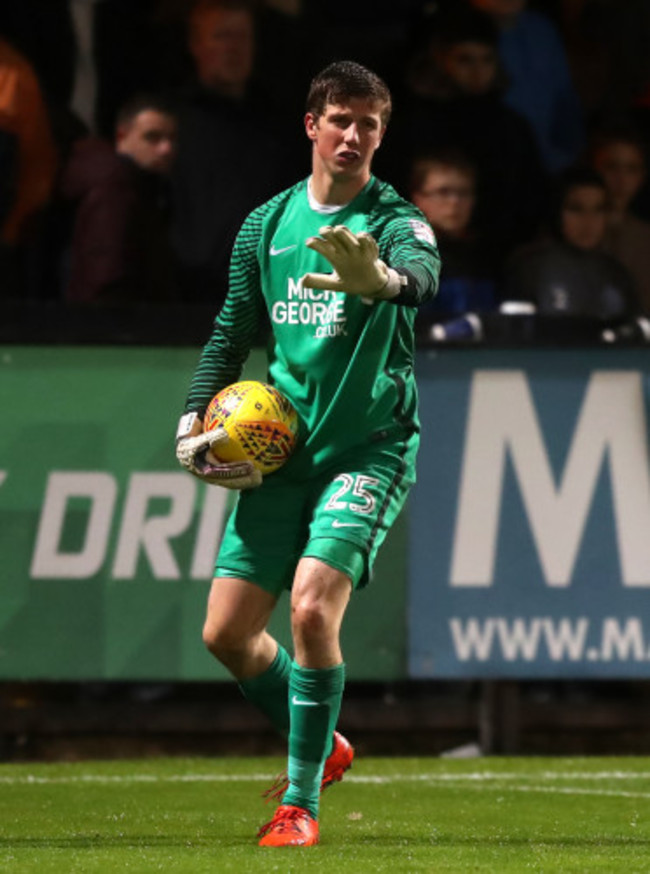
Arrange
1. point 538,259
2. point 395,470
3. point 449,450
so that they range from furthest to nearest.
Answer: point 538,259 → point 449,450 → point 395,470

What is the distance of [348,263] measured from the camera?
5.72 meters

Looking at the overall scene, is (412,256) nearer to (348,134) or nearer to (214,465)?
→ (348,134)

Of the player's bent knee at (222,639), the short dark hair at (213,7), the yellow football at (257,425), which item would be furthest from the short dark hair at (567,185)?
the player's bent knee at (222,639)

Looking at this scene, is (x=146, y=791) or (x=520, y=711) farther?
(x=520, y=711)

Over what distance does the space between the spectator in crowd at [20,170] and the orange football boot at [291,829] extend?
448 cm

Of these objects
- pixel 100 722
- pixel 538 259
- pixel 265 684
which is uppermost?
pixel 538 259

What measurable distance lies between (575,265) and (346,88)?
178 inches

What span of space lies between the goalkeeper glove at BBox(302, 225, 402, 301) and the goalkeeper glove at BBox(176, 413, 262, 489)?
0.81m

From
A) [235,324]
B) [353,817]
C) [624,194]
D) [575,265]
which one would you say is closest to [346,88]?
[235,324]

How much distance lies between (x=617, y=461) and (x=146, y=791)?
8.89ft

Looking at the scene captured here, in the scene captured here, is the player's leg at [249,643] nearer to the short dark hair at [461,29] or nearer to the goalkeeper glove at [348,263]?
the goalkeeper glove at [348,263]

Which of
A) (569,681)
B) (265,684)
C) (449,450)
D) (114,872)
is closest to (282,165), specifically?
(449,450)

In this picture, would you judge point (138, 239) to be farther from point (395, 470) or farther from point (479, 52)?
point (395, 470)

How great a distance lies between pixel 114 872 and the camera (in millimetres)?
5332
